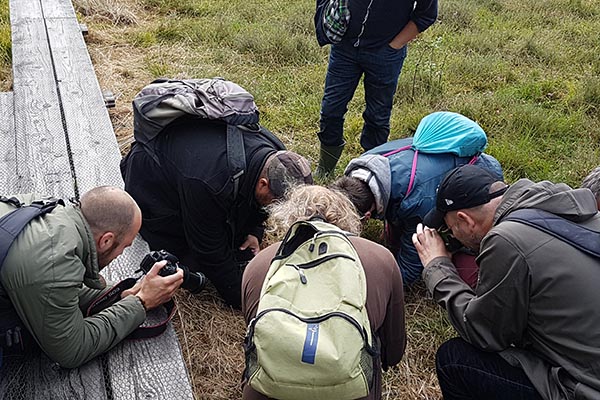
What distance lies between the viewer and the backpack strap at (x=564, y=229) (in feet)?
6.98

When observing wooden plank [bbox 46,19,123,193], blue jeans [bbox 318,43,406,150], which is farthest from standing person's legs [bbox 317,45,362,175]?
wooden plank [bbox 46,19,123,193]

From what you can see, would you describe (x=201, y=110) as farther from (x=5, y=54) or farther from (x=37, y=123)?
(x=5, y=54)

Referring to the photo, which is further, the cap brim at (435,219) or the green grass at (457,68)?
the green grass at (457,68)

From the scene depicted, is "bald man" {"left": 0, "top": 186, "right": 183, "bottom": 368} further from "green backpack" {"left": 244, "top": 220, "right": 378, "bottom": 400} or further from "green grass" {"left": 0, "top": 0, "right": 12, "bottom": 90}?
"green grass" {"left": 0, "top": 0, "right": 12, "bottom": 90}

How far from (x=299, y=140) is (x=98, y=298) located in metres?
2.96

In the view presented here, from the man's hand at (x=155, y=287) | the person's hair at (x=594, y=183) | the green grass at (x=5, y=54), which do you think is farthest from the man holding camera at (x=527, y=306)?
the green grass at (x=5, y=54)

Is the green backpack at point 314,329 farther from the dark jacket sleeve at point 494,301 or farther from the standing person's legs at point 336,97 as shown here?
the standing person's legs at point 336,97

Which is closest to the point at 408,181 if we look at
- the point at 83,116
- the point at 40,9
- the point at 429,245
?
the point at 429,245

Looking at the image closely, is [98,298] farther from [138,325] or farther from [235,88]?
[235,88]

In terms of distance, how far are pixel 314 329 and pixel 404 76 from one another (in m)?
4.70

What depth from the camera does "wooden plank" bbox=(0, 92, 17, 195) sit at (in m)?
3.40

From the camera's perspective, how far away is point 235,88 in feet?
10.1

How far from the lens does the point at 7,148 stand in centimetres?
378

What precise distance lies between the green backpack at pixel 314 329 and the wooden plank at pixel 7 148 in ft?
6.94
